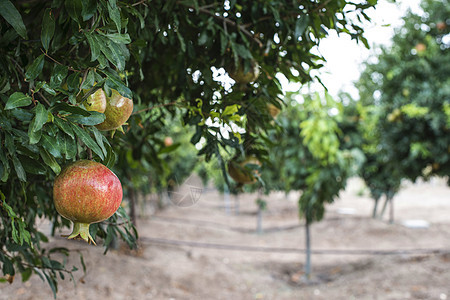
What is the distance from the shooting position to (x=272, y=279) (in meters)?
5.62

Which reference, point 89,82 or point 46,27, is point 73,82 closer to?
point 89,82

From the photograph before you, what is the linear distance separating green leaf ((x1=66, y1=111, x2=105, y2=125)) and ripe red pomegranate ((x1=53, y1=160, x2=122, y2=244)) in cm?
11

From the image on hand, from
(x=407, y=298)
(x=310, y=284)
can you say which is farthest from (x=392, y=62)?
(x=310, y=284)

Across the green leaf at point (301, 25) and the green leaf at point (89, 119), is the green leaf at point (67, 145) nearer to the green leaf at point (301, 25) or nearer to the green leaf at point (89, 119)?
the green leaf at point (89, 119)

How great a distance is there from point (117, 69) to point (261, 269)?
557 cm

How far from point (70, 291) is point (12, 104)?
3060 mm

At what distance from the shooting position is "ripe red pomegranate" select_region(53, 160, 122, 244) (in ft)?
2.92

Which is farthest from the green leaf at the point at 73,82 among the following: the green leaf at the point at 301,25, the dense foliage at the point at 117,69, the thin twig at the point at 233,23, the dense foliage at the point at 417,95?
the dense foliage at the point at 417,95

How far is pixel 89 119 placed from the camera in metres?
0.86

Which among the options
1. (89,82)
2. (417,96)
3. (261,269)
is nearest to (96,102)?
(89,82)

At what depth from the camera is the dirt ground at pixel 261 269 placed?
4.11 m

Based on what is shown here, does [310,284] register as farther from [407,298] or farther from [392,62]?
[392,62]

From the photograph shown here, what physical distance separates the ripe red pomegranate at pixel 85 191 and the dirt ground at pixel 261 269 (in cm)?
120

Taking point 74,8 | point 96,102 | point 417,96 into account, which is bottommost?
point 96,102
